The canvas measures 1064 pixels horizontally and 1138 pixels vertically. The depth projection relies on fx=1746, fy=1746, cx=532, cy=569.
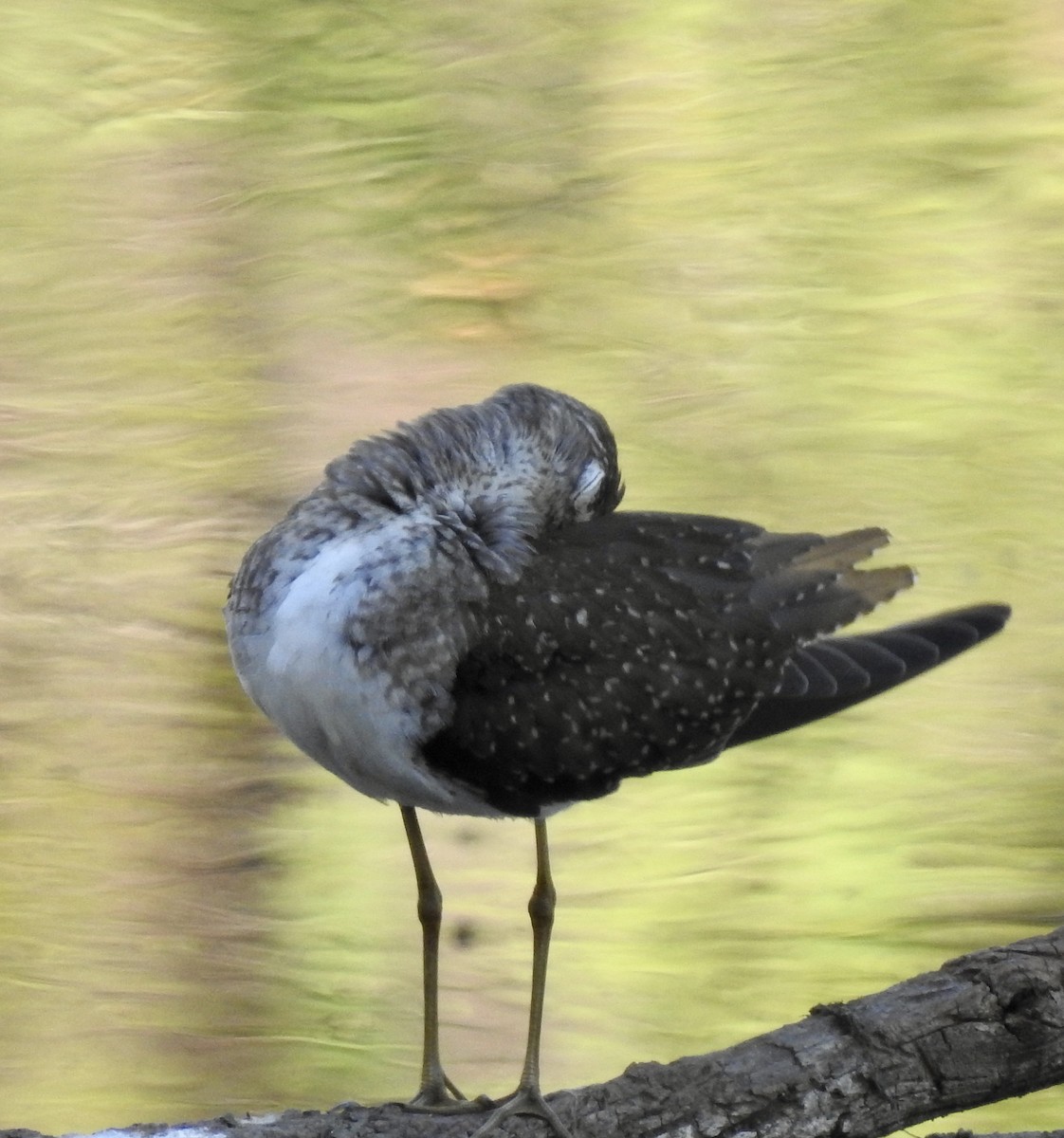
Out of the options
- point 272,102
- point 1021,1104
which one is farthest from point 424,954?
point 272,102

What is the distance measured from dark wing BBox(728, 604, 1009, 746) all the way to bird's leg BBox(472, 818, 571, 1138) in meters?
0.35

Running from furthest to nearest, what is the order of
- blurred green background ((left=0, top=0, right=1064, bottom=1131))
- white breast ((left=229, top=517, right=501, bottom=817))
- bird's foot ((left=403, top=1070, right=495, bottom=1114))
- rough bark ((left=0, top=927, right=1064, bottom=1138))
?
blurred green background ((left=0, top=0, right=1064, bottom=1131))
bird's foot ((left=403, top=1070, right=495, bottom=1114))
rough bark ((left=0, top=927, right=1064, bottom=1138))
white breast ((left=229, top=517, right=501, bottom=817))

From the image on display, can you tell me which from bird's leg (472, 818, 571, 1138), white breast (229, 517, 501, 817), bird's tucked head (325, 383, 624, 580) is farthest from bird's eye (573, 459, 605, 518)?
bird's leg (472, 818, 571, 1138)

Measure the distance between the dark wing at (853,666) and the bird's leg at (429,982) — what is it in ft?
1.64

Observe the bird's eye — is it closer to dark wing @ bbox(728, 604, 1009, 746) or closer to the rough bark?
dark wing @ bbox(728, 604, 1009, 746)

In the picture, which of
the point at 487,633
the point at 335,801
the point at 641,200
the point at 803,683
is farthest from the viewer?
the point at 641,200

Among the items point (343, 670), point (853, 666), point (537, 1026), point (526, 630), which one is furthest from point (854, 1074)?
point (343, 670)

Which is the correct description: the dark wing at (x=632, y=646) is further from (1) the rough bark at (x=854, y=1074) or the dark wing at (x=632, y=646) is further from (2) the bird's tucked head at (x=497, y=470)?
(1) the rough bark at (x=854, y=1074)

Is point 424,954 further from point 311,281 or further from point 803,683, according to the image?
point 311,281

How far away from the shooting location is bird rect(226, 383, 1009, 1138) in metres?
2.26

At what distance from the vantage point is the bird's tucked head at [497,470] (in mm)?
2406

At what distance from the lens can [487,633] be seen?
232 centimetres

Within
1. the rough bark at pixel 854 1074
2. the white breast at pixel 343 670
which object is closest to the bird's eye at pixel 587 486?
the white breast at pixel 343 670

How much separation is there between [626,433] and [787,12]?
3.63 ft
